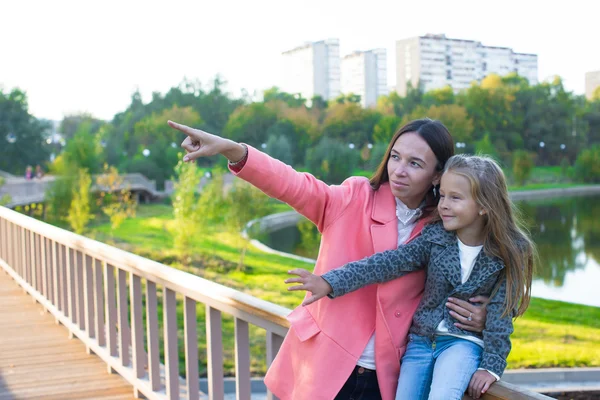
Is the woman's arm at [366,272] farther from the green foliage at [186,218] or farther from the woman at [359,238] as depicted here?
the green foliage at [186,218]

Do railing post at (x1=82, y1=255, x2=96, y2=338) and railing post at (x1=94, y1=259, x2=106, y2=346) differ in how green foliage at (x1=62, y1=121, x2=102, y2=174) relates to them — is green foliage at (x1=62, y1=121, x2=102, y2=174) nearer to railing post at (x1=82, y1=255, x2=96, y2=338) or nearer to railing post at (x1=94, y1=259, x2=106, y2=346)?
railing post at (x1=82, y1=255, x2=96, y2=338)

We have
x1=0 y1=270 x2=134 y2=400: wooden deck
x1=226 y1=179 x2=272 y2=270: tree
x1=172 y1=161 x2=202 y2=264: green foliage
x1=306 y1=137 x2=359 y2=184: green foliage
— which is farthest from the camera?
x1=306 y1=137 x2=359 y2=184: green foliage

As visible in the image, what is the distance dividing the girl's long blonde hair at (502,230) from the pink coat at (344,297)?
0.22 metres

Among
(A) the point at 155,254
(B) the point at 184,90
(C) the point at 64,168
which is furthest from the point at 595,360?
(B) the point at 184,90

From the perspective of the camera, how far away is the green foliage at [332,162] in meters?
41.0

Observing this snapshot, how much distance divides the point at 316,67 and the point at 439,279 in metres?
80.2

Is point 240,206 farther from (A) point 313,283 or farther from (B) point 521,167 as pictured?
(B) point 521,167

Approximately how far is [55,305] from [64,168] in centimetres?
1886

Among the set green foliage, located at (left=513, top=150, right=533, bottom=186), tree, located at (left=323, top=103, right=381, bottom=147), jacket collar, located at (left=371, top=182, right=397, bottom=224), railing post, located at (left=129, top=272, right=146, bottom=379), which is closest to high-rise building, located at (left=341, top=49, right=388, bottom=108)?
tree, located at (left=323, top=103, right=381, bottom=147)

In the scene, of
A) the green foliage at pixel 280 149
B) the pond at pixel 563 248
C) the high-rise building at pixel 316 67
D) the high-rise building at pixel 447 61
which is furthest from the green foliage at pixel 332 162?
the high-rise building at pixel 316 67

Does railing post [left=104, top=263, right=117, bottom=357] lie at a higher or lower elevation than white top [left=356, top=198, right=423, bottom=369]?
lower

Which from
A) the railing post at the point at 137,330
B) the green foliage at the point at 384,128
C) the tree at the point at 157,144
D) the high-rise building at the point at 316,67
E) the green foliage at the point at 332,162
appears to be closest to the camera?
the railing post at the point at 137,330

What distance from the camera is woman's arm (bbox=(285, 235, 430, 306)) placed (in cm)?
160

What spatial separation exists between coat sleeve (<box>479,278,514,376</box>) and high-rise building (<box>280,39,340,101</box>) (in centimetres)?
7851
